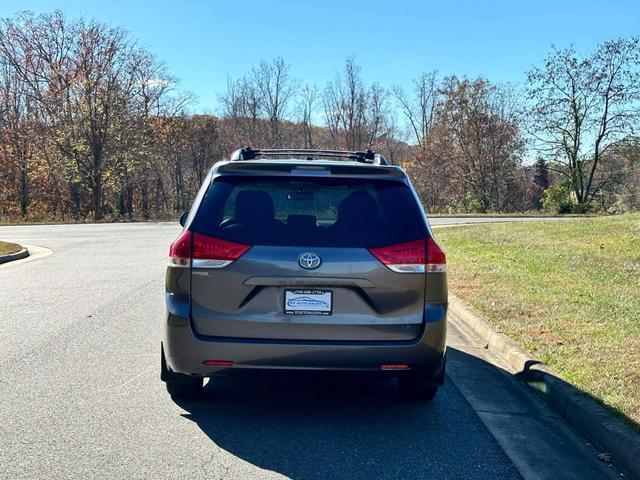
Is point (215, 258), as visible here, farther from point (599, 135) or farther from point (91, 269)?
point (599, 135)

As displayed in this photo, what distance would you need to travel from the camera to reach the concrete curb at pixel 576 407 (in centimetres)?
381

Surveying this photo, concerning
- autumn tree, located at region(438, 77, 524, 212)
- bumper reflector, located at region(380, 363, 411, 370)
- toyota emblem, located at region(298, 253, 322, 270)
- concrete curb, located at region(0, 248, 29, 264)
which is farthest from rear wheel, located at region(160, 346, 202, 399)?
autumn tree, located at region(438, 77, 524, 212)

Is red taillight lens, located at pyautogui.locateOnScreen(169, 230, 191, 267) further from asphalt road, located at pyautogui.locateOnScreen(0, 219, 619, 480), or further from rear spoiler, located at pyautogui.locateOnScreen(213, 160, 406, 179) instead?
asphalt road, located at pyautogui.locateOnScreen(0, 219, 619, 480)

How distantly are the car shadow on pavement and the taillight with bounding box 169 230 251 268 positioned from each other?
0.94m

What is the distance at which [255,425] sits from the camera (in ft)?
14.3

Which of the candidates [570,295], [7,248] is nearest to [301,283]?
[570,295]

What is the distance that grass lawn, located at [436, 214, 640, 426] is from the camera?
543cm

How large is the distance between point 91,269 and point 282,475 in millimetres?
9949

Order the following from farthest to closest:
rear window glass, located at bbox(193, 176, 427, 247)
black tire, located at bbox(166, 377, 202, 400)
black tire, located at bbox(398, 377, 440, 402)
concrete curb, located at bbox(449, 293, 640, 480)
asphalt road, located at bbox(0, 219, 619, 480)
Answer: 1. black tire, located at bbox(398, 377, 440, 402)
2. black tire, located at bbox(166, 377, 202, 400)
3. rear window glass, located at bbox(193, 176, 427, 247)
4. concrete curb, located at bbox(449, 293, 640, 480)
5. asphalt road, located at bbox(0, 219, 619, 480)

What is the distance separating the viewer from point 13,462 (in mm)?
3658

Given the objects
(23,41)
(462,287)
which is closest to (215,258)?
(462,287)

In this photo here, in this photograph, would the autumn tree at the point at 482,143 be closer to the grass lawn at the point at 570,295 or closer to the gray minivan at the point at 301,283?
the grass lawn at the point at 570,295

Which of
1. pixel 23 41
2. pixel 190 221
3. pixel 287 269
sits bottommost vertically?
pixel 287 269

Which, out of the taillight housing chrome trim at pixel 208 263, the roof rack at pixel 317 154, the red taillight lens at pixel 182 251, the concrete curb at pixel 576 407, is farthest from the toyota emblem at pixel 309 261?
the concrete curb at pixel 576 407
